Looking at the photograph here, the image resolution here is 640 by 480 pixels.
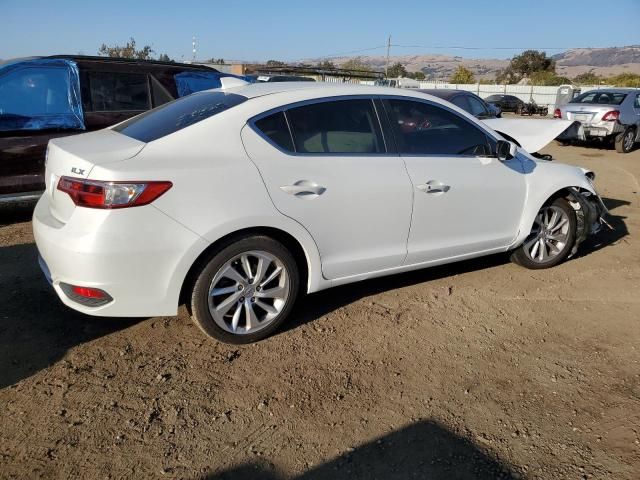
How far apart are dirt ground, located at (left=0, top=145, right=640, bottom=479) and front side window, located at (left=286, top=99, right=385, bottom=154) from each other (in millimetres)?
1235

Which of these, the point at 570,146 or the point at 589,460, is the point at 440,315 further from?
the point at 570,146

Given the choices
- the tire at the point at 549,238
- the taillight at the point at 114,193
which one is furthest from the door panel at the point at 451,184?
the taillight at the point at 114,193

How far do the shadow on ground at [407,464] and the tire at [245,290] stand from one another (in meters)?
1.08

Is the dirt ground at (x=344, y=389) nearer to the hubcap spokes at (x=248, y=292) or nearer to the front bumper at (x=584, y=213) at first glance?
the hubcap spokes at (x=248, y=292)

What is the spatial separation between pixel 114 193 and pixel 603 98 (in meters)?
14.9

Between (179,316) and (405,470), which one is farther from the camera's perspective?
(179,316)

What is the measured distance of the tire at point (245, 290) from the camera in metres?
3.19

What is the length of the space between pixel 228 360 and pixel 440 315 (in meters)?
1.64

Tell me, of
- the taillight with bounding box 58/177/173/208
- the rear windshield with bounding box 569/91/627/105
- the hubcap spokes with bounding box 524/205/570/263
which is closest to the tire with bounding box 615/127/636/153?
the rear windshield with bounding box 569/91/627/105

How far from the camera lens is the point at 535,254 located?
484cm

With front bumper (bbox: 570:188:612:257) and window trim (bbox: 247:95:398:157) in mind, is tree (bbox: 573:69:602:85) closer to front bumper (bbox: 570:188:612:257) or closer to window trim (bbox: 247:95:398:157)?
front bumper (bbox: 570:188:612:257)

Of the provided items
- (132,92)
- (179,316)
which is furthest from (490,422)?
(132,92)

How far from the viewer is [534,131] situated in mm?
5543

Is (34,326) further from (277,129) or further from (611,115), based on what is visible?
(611,115)
